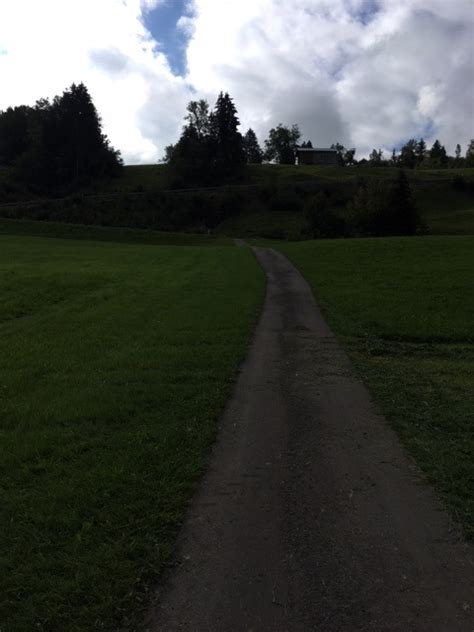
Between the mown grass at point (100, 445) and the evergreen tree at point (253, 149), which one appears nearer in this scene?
the mown grass at point (100, 445)

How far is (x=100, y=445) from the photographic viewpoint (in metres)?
6.07

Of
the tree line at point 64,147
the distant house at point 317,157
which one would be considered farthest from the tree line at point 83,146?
the distant house at point 317,157

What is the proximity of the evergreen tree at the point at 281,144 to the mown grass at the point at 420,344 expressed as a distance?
435ft

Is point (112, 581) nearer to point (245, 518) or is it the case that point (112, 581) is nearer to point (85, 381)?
point (245, 518)

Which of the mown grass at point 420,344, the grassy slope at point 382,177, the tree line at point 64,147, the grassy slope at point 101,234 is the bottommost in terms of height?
the mown grass at point 420,344

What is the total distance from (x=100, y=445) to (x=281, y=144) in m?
160

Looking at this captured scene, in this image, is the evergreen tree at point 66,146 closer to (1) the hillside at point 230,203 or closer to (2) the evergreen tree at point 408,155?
(1) the hillside at point 230,203

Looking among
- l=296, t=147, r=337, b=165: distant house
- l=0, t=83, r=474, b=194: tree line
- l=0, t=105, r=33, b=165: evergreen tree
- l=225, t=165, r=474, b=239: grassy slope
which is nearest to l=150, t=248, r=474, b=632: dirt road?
l=225, t=165, r=474, b=239: grassy slope

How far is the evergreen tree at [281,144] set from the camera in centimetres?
15300

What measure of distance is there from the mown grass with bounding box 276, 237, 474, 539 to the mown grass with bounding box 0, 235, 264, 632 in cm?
265

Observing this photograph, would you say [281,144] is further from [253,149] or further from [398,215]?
[398,215]

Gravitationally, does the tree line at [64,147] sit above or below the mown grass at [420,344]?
above

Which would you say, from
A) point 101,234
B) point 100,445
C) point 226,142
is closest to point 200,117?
point 226,142

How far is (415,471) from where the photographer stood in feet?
18.1
